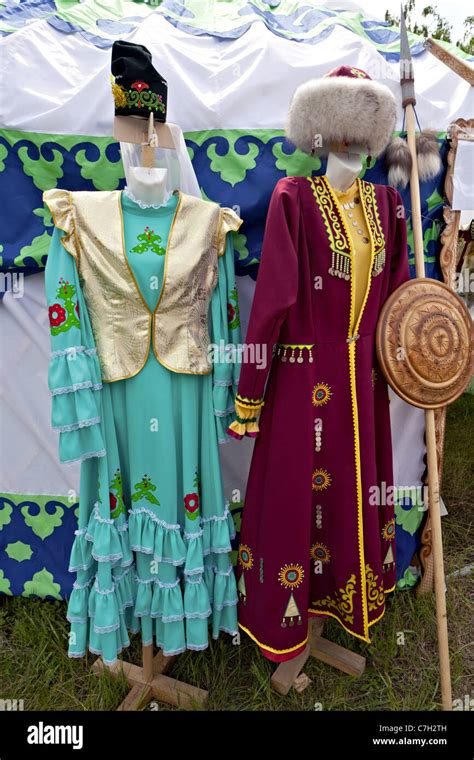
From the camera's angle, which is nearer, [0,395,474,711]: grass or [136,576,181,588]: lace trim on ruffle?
[136,576,181,588]: lace trim on ruffle

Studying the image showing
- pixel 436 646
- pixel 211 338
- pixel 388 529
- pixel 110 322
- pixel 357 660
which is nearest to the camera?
pixel 110 322

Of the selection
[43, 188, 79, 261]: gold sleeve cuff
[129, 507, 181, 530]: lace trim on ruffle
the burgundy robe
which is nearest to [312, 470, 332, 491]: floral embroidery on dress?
the burgundy robe

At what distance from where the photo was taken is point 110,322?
151cm

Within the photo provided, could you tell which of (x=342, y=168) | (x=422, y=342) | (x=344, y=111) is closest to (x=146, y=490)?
(x=422, y=342)

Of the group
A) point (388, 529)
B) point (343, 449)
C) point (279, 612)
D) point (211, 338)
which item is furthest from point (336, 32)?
point (279, 612)

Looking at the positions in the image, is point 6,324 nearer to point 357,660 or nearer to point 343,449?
point 343,449

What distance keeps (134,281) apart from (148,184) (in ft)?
0.94

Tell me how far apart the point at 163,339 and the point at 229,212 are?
0.46 meters

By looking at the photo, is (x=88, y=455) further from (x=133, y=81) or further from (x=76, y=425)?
(x=133, y=81)

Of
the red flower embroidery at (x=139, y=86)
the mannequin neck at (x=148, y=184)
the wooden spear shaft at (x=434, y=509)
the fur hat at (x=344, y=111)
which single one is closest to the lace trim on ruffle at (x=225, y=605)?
the wooden spear shaft at (x=434, y=509)

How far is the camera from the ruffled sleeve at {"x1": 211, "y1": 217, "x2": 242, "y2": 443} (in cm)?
162

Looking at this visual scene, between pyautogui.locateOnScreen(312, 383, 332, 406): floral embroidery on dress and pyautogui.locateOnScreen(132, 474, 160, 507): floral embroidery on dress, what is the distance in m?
0.59

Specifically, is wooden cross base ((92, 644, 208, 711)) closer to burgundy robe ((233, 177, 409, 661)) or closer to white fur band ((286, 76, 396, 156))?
burgundy robe ((233, 177, 409, 661))

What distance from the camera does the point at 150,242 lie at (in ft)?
4.94
